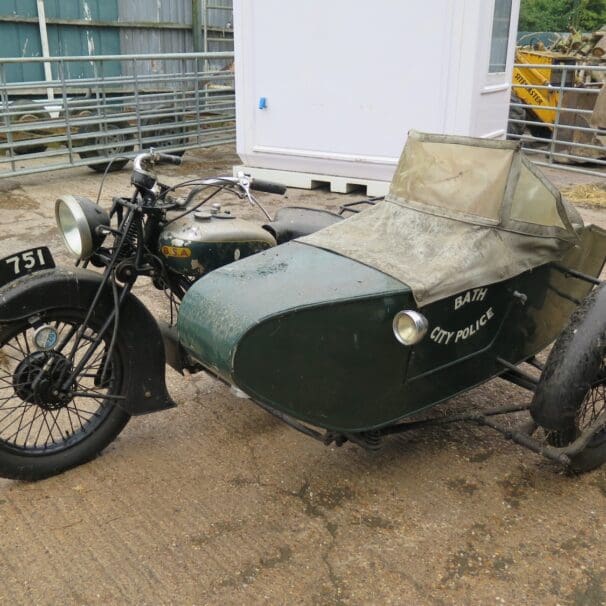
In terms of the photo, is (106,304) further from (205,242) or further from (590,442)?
(590,442)

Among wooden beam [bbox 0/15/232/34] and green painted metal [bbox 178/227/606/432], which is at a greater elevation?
wooden beam [bbox 0/15/232/34]

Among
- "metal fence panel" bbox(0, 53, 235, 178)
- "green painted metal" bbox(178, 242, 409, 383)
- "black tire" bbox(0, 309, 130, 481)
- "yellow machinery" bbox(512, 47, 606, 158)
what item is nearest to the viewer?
"green painted metal" bbox(178, 242, 409, 383)

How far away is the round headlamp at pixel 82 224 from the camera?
276cm

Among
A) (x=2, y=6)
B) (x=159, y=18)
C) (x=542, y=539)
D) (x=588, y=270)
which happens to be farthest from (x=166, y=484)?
(x=159, y=18)

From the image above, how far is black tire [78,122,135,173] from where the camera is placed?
355 inches

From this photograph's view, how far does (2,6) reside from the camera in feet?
41.4

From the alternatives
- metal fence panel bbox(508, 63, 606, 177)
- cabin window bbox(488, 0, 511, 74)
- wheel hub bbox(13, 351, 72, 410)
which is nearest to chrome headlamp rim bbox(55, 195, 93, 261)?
wheel hub bbox(13, 351, 72, 410)

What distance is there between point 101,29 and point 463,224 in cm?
1325

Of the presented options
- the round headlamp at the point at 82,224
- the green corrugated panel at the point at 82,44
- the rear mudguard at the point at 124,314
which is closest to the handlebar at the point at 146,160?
the round headlamp at the point at 82,224

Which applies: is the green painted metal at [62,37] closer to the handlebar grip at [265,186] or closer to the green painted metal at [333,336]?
the handlebar grip at [265,186]

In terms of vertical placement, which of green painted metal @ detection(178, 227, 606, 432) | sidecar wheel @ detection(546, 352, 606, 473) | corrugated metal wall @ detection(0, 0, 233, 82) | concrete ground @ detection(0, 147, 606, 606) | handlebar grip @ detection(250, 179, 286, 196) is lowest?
concrete ground @ detection(0, 147, 606, 606)

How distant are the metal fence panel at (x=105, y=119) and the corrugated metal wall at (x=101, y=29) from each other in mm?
3444

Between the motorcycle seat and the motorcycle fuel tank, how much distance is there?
0.99ft

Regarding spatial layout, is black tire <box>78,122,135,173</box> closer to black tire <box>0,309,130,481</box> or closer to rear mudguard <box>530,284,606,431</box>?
black tire <box>0,309,130,481</box>
